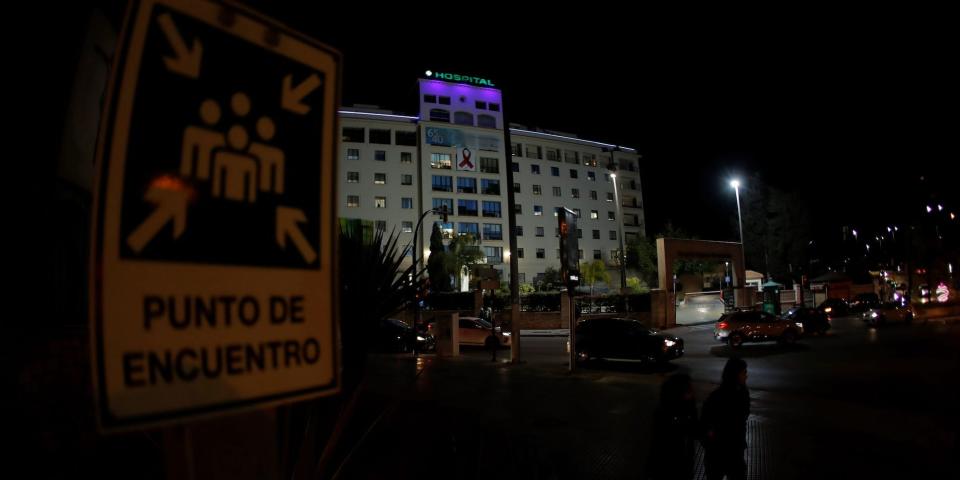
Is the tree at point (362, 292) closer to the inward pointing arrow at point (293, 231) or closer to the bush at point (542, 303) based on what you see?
the inward pointing arrow at point (293, 231)

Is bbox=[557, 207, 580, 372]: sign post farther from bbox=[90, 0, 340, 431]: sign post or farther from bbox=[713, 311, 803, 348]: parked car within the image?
bbox=[90, 0, 340, 431]: sign post

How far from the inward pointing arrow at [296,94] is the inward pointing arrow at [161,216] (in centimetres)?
50

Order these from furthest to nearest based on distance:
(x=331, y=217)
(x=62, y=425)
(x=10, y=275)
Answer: (x=62, y=425) → (x=10, y=275) → (x=331, y=217)

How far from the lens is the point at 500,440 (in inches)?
289

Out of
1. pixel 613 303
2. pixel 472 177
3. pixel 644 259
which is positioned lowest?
pixel 613 303

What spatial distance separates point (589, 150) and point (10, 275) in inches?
2891

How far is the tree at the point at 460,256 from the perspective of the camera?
51.1m

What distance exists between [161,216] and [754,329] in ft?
75.8

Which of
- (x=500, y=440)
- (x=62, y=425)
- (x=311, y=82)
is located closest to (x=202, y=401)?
(x=311, y=82)

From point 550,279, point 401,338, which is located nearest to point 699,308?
point 401,338

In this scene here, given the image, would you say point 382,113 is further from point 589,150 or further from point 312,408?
point 312,408

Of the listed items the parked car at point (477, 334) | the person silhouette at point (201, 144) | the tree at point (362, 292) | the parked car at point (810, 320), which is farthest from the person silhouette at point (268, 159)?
the parked car at point (810, 320)

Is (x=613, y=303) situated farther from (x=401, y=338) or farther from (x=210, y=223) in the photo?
(x=210, y=223)

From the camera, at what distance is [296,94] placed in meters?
1.81
